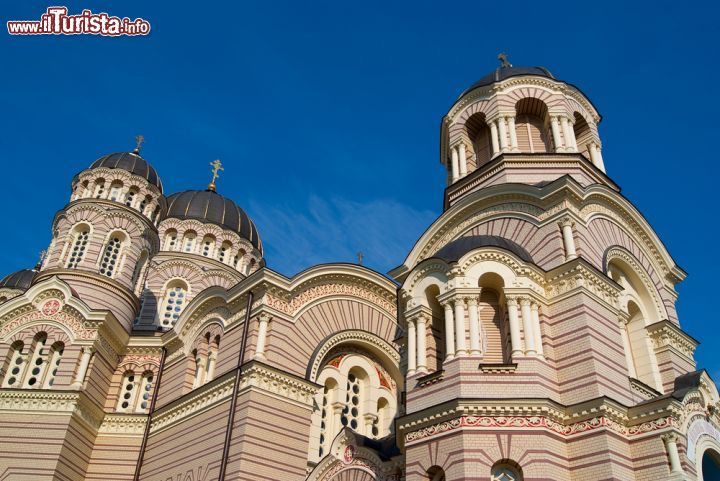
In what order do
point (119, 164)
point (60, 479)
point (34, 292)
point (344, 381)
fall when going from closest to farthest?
point (60, 479) < point (344, 381) < point (34, 292) < point (119, 164)

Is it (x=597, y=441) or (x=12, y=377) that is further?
(x=12, y=377)

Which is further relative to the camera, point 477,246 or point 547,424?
point 477,246

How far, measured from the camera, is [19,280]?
34031 mm

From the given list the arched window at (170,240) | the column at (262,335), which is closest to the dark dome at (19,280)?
the arched window at (170,240)

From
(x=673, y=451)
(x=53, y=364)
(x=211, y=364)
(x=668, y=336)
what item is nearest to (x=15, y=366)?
(x=53, y=364)

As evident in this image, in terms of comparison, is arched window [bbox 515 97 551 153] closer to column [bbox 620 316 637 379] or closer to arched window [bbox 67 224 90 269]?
column [bbox 620 316 637 379]

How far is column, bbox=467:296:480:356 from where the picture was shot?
13.5m

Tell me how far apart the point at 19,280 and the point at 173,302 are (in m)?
10.2

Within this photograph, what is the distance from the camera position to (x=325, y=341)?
19625 millimetres

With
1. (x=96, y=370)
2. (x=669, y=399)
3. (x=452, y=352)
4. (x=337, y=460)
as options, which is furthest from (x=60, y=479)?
(x=669, y=399)

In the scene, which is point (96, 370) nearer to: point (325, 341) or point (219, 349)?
point (219, 349)

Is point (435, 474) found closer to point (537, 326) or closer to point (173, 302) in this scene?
point (537, 326)

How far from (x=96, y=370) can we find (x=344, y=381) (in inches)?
332

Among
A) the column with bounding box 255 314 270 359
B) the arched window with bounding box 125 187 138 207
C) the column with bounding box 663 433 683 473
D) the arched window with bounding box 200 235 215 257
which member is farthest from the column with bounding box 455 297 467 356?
the arched window with bounding box 200 235 215 257
